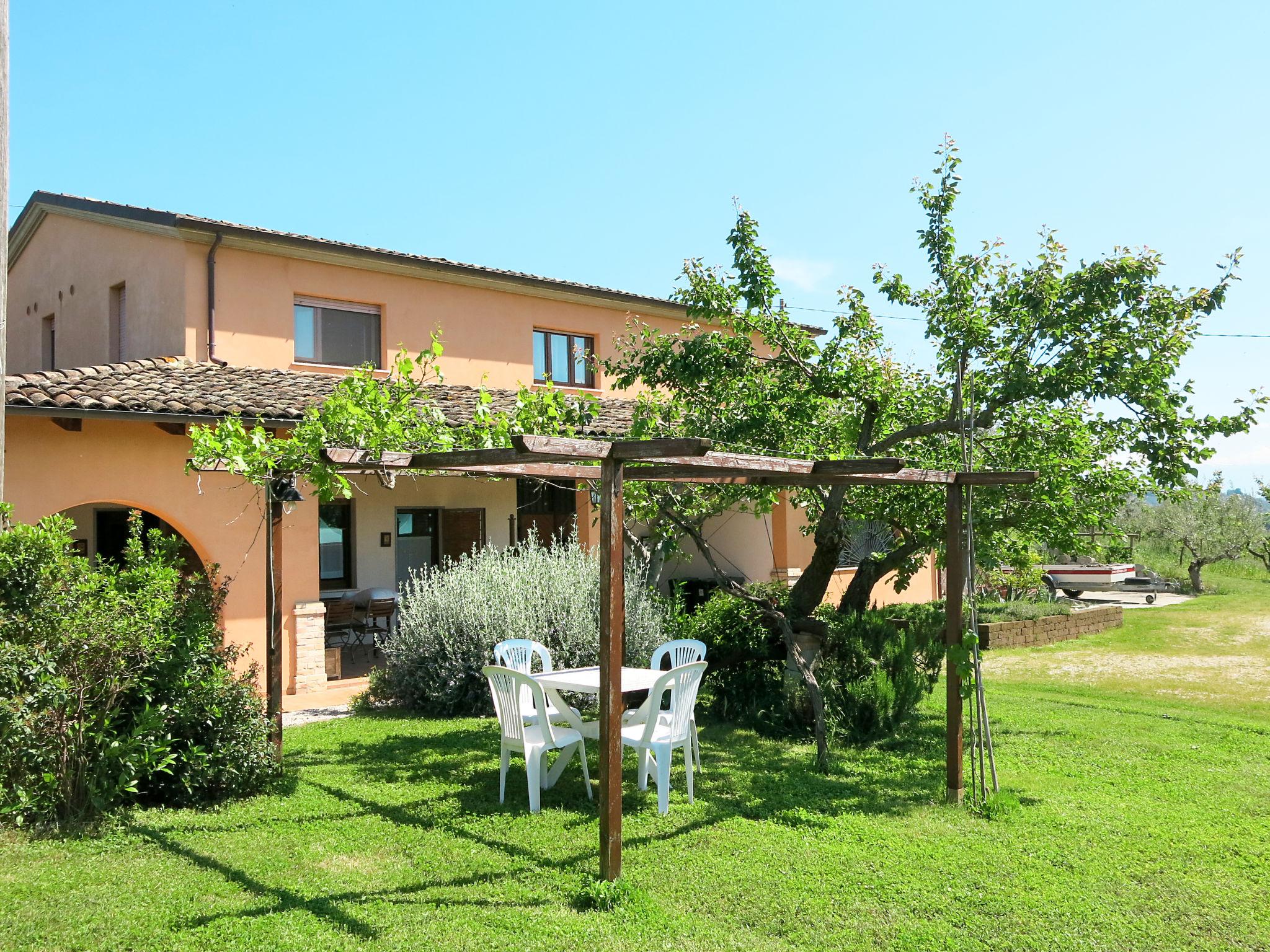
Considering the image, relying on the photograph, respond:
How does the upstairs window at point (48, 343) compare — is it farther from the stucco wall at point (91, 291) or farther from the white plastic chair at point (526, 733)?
the white plastic chair at point (526, 733)

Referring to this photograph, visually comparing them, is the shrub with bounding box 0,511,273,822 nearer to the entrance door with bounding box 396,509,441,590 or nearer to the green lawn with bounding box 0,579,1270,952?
the green lawn with bounding box 0,579,1270,952

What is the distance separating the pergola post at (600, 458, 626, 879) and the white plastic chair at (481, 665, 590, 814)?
1449 mm

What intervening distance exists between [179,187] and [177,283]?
85.5 inches

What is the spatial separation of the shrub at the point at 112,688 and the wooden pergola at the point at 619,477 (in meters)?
1.52

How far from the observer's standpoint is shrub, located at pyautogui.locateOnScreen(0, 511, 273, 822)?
5.47m

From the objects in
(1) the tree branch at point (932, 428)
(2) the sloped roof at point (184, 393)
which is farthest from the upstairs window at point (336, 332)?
(1) the tree branch at point (932, 428)

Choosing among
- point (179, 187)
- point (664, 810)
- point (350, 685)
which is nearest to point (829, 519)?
point (664, 810)

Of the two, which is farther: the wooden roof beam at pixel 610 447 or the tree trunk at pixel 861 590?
the tree trunk at pixel 861 590

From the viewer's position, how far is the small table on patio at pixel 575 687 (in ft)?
22.5

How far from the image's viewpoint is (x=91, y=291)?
14930mm

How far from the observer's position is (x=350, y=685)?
36.4 feet

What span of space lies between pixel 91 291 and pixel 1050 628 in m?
17.0

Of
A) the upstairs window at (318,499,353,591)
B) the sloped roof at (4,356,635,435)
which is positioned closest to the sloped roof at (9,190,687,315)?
the sloped roof at (4,356,635,435)

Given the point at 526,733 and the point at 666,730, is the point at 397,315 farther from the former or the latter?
the point at 666,730
